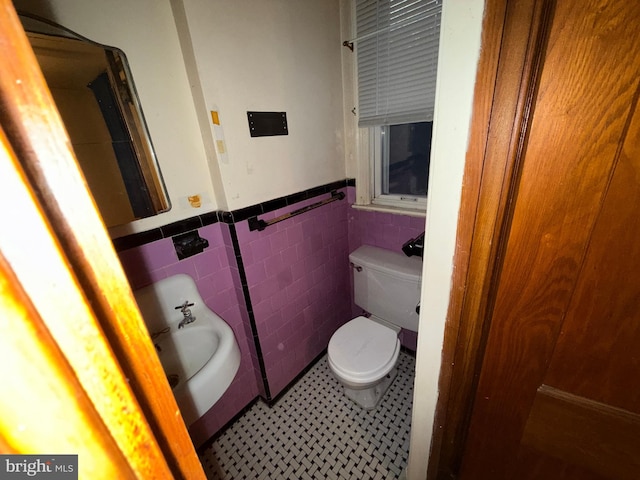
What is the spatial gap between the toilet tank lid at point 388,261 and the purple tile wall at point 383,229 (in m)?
0.06

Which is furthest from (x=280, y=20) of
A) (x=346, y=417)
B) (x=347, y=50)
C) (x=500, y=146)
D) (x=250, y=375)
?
(x=346, y=417)

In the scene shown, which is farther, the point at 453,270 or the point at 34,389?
the point at 453,270

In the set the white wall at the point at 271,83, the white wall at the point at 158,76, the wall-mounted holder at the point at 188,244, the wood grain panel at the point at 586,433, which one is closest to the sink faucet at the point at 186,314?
the wall-mounted holder at the point at 188,244

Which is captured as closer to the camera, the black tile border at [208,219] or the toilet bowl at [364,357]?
the black tile border at [208,219]

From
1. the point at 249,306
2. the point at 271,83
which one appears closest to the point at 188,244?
the point at 249,306

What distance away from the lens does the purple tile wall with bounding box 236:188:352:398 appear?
1351mm

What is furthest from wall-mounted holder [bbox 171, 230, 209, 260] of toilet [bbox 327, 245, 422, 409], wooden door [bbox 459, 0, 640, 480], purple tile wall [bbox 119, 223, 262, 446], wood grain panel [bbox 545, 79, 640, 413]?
wood grain panel [bbox 545, 79, 640, 413]

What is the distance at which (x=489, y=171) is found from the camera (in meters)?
0.53

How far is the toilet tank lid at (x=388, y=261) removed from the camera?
145cm

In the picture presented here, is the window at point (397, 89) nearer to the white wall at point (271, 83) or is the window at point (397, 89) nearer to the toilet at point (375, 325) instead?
the white wall at point (271, 83)

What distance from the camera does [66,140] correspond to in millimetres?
231

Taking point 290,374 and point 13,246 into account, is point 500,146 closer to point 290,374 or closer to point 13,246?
point 13,246

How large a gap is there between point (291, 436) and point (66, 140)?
1.68 meters

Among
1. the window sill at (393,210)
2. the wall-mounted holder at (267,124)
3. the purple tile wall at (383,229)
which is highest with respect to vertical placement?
the wall-mounted holder at (267,124)
